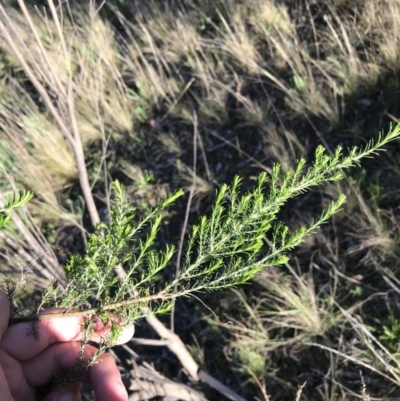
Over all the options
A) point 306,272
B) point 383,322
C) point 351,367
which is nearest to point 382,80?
point 306,272

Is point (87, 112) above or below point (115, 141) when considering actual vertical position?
above

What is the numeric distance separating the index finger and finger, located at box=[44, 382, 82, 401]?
145mm

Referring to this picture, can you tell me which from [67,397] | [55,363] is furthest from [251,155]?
[67,397]

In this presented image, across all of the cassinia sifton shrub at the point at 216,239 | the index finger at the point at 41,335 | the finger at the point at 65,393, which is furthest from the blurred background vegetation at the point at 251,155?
the cassinia sifton shrub at the point at 216,239

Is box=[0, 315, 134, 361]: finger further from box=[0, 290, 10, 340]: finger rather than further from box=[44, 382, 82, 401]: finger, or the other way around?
box=[44, 382, 82, 401]: finger

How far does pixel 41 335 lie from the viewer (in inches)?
55.9

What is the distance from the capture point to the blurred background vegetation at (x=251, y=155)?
86.6 inches

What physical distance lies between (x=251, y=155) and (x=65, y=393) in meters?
2.00

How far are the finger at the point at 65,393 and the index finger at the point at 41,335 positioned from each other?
0.14 m

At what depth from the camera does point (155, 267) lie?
106 cm

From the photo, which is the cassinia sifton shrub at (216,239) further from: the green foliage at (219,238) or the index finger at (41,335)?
the index finger at (41,335)

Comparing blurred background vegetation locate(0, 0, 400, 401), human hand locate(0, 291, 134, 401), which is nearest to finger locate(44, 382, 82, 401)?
human hand locate(0, 291, 134, 401)

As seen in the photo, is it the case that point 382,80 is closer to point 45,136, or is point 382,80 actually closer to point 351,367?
point 351,367

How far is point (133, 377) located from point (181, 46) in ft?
8.13
